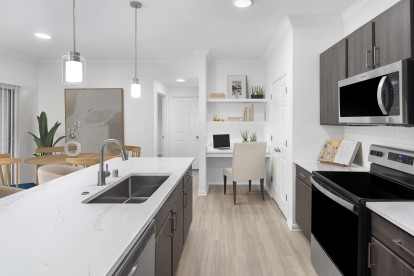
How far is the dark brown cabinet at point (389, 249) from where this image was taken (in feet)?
4.08

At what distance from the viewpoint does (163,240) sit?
167 centimetres

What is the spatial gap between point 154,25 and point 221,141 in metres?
2.41

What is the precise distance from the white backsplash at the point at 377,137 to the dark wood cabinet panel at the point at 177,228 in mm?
1845

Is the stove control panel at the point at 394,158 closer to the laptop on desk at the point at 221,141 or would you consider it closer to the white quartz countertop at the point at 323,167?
the white quartz countertop at the point at 323,167

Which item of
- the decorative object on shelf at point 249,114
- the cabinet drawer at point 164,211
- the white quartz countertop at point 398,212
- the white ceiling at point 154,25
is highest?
the white ceiling at point 154,25

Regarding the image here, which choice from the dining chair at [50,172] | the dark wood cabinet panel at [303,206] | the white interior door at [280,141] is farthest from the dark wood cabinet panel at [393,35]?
the dining chair at [50,172]

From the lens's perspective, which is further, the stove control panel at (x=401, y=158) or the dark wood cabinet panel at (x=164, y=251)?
the stove control panel at (x=401, y=158)

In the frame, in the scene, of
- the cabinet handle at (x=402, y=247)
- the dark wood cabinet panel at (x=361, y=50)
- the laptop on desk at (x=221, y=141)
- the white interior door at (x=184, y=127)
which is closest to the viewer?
the cabinet handle at (x=402, y=247)

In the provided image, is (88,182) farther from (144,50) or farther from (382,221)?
(144,50)

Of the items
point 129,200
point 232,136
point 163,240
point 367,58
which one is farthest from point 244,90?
point 163,240

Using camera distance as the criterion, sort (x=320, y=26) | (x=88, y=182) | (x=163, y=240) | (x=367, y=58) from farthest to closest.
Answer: (x=320, y=26) < (x=367, y=58) < (x=88, y=182) < (x=163, y=240)

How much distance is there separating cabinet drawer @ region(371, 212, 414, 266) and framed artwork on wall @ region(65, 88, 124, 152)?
4.78 meters

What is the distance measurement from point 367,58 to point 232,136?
3333 millimetres

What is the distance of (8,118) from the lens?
5035mm
